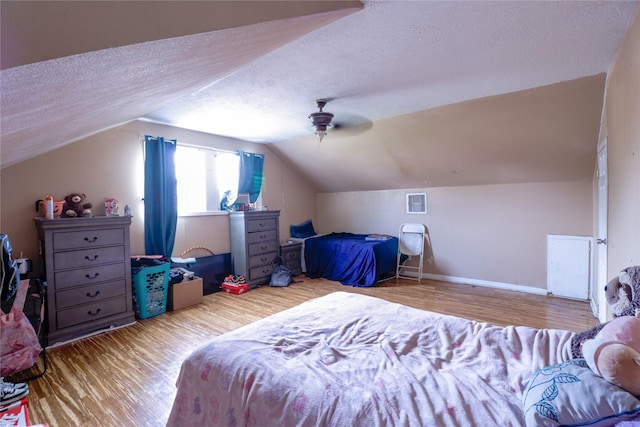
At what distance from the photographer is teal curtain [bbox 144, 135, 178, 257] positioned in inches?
143

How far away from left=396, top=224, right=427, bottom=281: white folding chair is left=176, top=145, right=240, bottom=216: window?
276cm

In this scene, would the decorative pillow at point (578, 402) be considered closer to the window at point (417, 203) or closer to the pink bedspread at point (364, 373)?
the pink bedspread at point (364, 373)

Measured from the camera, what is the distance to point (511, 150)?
3.64 m

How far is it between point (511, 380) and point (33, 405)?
8.60ft

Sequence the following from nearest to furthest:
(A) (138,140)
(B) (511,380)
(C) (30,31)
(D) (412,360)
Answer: (C) (30,31) → (B) (511,380) → (D) (412,360) → (A) (138,140)

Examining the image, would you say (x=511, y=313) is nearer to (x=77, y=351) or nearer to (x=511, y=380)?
(x=511, y=380)

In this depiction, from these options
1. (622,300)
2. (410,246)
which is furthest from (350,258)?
(622,300)

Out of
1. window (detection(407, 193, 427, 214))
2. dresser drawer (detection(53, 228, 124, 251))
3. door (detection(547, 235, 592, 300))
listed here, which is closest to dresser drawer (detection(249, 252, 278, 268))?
dresser drawer (detection(53, 228, 124, 251))

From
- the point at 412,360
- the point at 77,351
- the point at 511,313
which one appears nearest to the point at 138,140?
the point at 77,351

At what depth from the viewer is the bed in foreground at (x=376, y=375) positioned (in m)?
0.97

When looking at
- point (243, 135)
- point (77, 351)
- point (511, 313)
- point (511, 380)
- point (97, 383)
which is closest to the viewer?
point (511, 380)

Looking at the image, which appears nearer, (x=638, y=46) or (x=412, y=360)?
(x=412, y=360)

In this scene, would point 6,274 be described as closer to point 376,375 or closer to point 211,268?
point 376,375

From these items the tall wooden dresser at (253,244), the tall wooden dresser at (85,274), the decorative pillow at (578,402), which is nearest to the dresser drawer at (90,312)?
the tall wooden dresser at (85,274)
